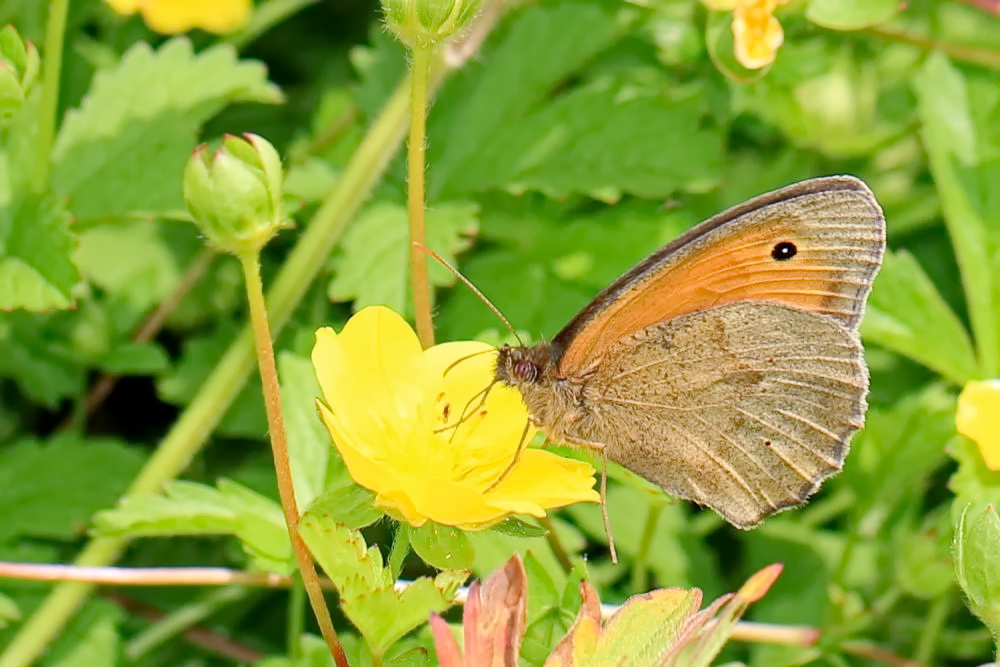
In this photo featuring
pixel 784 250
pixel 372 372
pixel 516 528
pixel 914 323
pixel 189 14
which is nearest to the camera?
pixel 516 528

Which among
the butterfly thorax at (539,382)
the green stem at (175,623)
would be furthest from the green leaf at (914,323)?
the green stem at (175,623)

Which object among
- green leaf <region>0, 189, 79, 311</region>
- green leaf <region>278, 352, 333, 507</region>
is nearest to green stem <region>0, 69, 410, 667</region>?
green leaf <region>278, 352, 333, 507</region>

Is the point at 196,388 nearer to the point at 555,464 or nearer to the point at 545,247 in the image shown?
the point at 545,247

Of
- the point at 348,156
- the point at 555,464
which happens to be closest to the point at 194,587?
the point at 348,156

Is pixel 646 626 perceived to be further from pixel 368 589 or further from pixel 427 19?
pixel 427 19

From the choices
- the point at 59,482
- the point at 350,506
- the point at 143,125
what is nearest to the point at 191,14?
the point at 143,125

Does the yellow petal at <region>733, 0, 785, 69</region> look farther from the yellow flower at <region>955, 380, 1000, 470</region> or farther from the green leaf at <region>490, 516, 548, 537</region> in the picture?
the green leaf at <region>490, 516, 548, 537</region>
